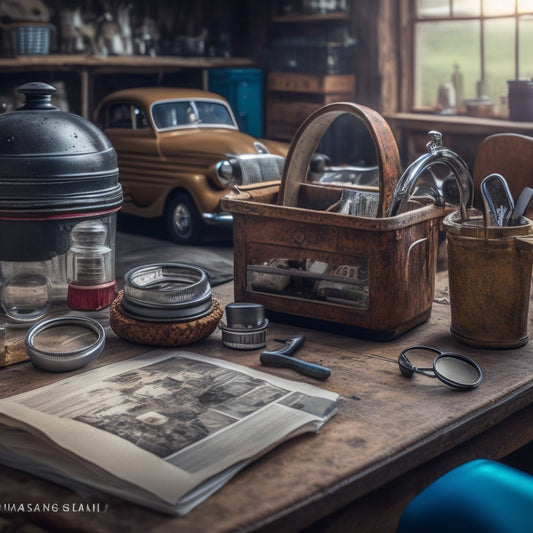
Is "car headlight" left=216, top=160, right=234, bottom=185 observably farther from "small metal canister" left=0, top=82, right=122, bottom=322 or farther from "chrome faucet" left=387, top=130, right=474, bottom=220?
"chrome faucet" left=387, top=130, right=474, bottom=220

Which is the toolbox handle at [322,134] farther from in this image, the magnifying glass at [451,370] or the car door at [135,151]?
the car door at [135,151]

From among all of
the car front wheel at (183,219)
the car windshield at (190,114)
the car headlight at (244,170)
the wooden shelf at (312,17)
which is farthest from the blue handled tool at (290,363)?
the wooden shelf at (312,17)

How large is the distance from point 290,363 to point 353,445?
0.30 m

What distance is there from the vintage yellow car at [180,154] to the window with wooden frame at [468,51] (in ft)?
4.50

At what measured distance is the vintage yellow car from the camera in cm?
366

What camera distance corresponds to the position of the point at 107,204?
1.85 m

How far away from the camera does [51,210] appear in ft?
5.73

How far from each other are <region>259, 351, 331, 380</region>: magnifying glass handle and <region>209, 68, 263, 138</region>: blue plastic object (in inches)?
181

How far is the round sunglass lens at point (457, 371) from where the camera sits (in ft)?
4.31

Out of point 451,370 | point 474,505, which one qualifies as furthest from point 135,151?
point 474,505

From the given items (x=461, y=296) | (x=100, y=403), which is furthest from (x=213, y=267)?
(x=100, y=403)

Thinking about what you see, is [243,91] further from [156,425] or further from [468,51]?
[156,425]

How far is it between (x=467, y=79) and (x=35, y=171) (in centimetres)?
377

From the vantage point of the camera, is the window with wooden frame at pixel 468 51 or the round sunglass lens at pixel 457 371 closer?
the round sunglass lens at pixel 457 371
